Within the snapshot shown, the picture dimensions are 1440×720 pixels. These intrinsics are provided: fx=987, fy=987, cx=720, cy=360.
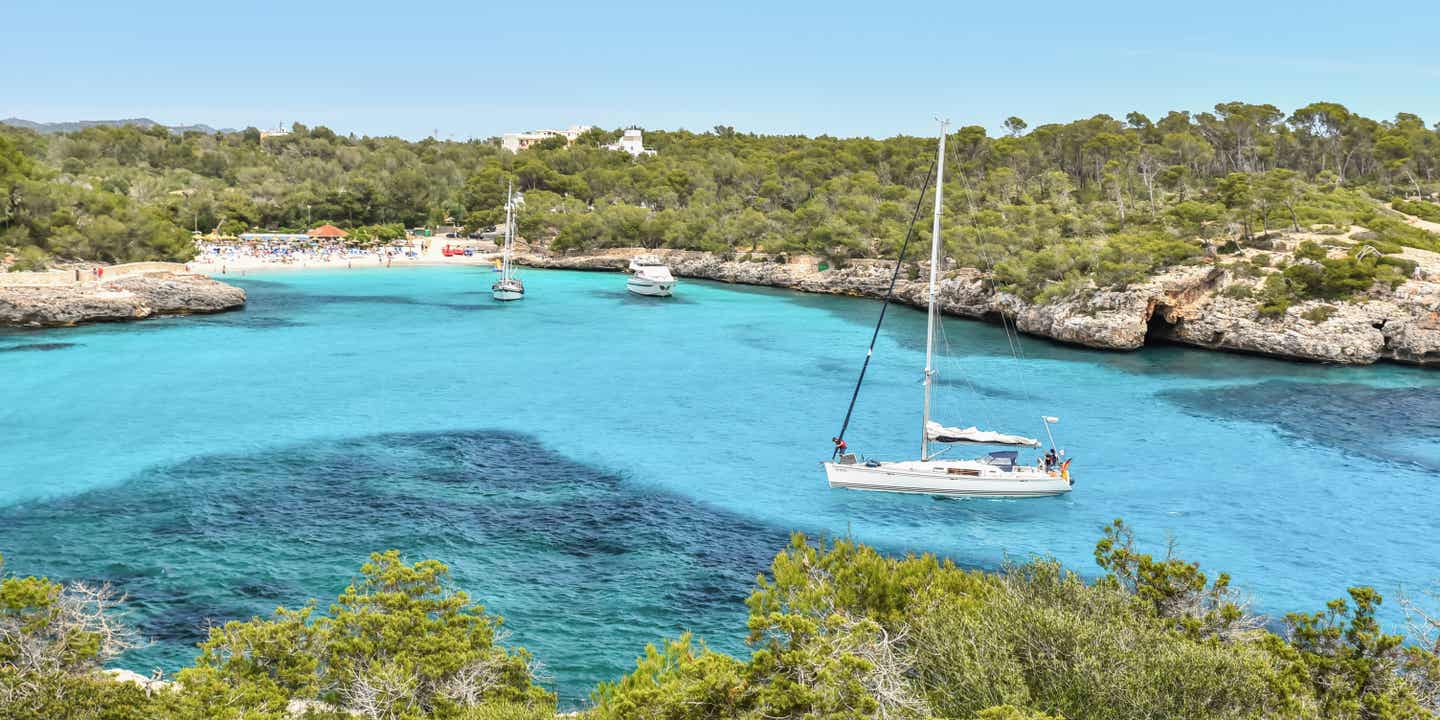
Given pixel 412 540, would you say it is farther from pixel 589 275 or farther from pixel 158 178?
pixel 158 178

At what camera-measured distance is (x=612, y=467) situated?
3120cm

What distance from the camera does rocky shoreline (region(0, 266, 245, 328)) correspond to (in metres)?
56.3

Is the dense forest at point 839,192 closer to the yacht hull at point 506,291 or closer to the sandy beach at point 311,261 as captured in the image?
the sandy beach at point 311,261

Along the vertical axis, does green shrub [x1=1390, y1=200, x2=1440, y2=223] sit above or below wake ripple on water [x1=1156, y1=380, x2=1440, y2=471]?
above

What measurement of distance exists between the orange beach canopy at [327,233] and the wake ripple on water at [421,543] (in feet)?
262

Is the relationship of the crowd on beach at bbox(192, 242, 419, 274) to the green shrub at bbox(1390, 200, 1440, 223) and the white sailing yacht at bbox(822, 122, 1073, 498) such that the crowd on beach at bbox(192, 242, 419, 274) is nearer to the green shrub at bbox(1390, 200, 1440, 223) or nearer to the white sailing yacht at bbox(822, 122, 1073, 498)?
the white sailing yacht at bbox(822, 122, 1073, 498)

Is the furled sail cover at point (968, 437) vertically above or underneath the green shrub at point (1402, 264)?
underneath

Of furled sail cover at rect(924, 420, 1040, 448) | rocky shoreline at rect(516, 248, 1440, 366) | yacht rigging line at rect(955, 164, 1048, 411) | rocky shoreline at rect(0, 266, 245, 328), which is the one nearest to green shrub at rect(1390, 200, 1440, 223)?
rocky shoreline at rect(516, 248, 1440, 366)

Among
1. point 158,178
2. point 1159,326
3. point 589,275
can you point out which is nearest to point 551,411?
point 1159,326

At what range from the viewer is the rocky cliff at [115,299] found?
2217 inches

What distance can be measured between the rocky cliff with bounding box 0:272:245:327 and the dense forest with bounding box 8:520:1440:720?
51988mm

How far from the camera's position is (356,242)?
351 ft

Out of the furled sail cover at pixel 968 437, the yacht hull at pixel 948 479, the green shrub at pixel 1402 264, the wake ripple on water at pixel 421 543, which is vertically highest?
the green shrub at pixel 1402 264


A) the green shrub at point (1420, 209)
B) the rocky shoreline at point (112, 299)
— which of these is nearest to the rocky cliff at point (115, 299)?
the rocky shoreline at point (112, 299)
